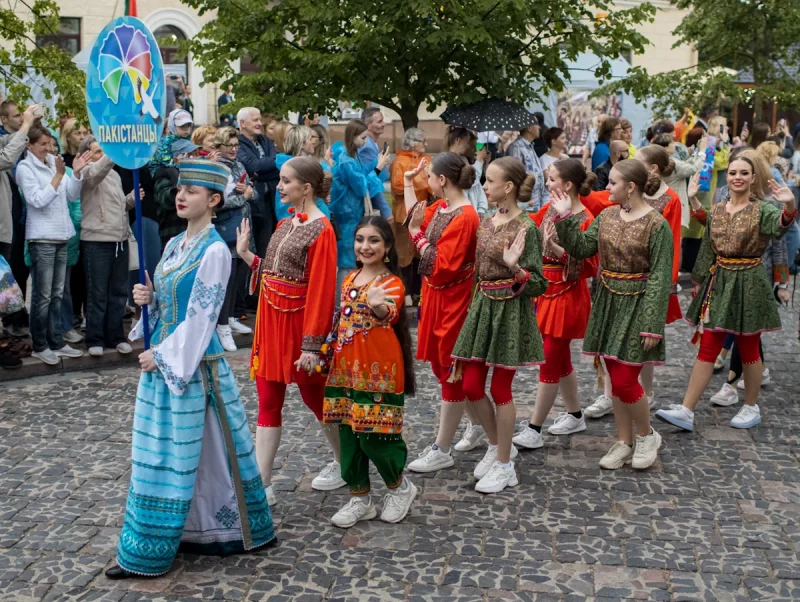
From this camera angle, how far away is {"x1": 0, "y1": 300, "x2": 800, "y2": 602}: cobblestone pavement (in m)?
4.79

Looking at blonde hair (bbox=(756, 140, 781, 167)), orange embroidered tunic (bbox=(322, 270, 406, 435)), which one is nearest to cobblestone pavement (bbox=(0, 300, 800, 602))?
orange embroidered tunic (bbox=(322, 270, 406, 435))

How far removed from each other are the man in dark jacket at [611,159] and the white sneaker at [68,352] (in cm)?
534

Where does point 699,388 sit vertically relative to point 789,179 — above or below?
below

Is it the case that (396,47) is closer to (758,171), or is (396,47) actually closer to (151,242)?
(151,242)

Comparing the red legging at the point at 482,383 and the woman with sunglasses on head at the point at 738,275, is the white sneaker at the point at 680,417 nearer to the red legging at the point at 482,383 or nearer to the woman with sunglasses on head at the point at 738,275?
the woman with sunglasses on head at the point at 738,275

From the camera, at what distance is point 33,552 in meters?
5.11

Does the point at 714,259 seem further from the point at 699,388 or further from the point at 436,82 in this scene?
the point at 436,82

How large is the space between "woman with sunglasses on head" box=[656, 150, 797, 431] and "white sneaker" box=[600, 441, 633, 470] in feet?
2.37

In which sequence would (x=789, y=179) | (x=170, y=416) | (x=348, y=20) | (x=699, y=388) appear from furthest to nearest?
1. (x=789, y=179)
2. (x=348, y=20)
3. (x=699, y=388)
4. (x=170, y=416)

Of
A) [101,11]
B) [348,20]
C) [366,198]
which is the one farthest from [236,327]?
[101,11]

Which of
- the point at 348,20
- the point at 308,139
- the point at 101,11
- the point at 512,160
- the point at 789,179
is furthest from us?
the point at 101,11

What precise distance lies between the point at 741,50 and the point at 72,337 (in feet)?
44.8

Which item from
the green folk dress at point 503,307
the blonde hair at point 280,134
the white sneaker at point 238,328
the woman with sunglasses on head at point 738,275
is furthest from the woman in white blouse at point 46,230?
the woman with sunglasses on head at point 738,275

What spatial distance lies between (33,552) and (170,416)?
1004 mm
